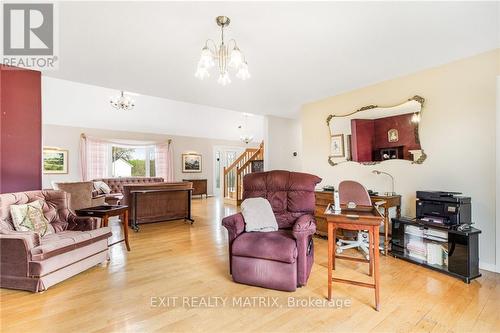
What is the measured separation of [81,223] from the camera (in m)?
3.06

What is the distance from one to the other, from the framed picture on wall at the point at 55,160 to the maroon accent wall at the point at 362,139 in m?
8.24

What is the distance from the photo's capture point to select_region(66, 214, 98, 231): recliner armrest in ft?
9.96

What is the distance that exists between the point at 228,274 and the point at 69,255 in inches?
67.8

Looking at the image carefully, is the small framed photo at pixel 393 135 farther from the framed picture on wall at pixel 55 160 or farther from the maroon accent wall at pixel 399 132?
the framed picture on wall at pixel 55 160

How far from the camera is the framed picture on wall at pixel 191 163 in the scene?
977cm

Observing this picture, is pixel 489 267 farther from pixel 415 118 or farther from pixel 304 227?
pixel 304 227

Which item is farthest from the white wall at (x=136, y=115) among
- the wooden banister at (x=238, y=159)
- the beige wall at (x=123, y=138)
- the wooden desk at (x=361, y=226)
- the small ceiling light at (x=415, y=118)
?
the wooden desk at (x=361, y=226)

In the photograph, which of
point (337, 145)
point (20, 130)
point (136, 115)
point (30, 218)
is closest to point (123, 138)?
point (136, 115)

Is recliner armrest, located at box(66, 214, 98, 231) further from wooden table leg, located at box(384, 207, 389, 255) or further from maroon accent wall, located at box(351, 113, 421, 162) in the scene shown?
maroon accent wall, located at box(351, 113, 421, 162)

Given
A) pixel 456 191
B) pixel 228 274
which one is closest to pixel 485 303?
pixel 456 191

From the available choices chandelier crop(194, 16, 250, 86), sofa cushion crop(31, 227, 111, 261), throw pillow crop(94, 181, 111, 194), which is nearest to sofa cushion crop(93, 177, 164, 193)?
throw pillow crop(94, 181, 111, 194)

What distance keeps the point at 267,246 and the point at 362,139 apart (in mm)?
2787

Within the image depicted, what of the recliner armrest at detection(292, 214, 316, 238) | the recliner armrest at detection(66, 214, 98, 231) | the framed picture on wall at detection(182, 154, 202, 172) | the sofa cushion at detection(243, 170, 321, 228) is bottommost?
the recliner armrest at detection(66, 214, 98, 231)

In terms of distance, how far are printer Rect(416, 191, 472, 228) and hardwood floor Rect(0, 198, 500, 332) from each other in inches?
24.4
